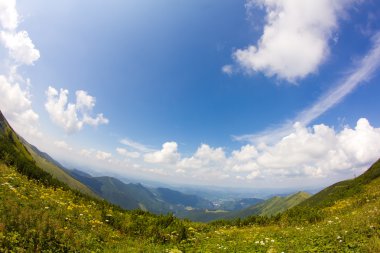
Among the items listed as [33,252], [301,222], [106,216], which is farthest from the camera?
[301,222]

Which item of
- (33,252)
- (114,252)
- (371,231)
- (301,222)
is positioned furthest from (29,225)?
(301,222)

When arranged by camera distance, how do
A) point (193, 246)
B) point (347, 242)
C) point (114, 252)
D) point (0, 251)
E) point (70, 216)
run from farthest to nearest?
point (70, 216)
point (193, 246)
point (114, 252)
point (347, 242)
point (0, 251)

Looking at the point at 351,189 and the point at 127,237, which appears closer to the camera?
the point at 127,237

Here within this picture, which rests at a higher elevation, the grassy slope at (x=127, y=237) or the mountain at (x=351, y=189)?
the mountain at (x=351, y=189)

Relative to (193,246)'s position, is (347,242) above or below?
above

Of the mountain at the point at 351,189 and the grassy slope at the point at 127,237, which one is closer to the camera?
the grassy slope at the point at 127,237

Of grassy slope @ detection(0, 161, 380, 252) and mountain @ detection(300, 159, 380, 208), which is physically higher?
mountain @ detection(300, 159, 380, 208)

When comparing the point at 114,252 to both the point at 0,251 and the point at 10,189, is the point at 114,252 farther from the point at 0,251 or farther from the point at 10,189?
the point at 10,189

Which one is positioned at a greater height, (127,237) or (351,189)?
(351,189)

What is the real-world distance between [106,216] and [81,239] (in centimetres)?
656

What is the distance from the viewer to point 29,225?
1042 cm

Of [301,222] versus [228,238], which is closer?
[228,238]

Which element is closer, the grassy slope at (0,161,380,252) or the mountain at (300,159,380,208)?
the grassy slope at (0,161,380,252)

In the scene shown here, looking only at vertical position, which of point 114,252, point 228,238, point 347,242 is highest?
point 347,242
